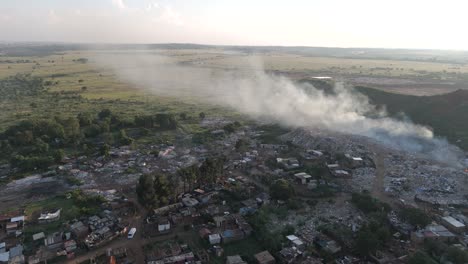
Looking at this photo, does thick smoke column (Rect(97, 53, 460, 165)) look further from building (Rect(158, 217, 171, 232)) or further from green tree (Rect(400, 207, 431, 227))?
building (Rect(158, 217, 171, 232))

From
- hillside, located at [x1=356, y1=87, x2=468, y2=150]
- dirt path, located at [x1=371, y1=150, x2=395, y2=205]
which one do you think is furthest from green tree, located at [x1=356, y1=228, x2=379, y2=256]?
hillside, located at [x1=356, y1=87, x2=468, y2=150]

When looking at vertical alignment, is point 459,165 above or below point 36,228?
above

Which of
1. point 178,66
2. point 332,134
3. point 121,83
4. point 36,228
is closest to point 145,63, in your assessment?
point 178,66

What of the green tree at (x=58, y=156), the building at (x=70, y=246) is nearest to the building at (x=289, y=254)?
the building at (x=70, y=246)

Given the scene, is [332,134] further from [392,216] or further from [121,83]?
[121,83]

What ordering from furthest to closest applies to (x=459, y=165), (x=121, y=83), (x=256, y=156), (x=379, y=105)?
(x=121, y=83) < (x=379, y=105) < (x=256, y=156) < (x=459, y=165)
